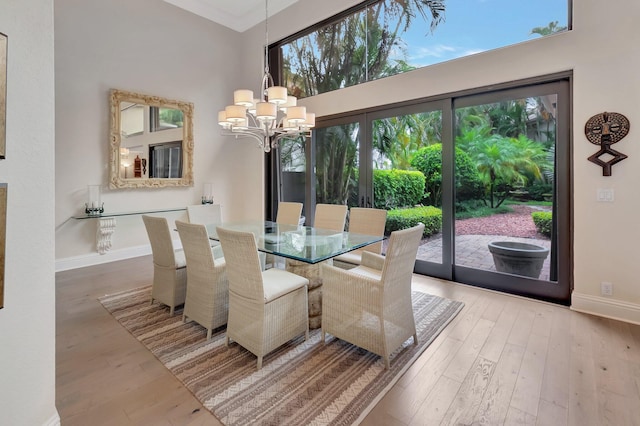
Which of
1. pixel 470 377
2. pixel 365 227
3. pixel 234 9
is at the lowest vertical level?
pixel 470 377

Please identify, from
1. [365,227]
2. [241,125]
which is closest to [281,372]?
[365,227]

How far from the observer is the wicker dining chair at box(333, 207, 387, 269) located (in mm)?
3261

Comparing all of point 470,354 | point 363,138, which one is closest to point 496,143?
point 363,138

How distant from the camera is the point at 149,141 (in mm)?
5074

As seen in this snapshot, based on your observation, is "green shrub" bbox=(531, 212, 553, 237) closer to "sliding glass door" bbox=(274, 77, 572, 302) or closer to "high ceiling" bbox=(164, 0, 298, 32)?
"sliding glass door" bbox=(274, 77, 572, 302)

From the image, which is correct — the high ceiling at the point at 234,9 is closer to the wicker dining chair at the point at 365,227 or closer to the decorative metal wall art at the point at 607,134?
the wicker dining chair at the point at 365,227

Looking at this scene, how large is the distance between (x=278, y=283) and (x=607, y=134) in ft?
10.5

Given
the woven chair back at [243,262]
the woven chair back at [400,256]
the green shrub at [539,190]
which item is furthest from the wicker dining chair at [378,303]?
the green shrub at [539,190]

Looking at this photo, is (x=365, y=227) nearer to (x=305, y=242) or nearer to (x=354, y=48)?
(x=305, y=242)

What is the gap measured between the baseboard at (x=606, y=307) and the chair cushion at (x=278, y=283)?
269 cm

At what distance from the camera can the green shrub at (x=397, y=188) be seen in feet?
13.7

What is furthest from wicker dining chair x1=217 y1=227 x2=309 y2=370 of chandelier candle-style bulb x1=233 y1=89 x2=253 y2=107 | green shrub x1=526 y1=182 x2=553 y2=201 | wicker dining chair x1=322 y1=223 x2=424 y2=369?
green shrub x1=526 y1=182 x2=553 y2=201

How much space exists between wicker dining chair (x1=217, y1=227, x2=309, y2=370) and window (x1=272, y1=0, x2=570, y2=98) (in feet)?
11.2

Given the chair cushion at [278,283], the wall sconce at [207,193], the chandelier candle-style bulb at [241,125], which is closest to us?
the chair cushion at [278,283]
